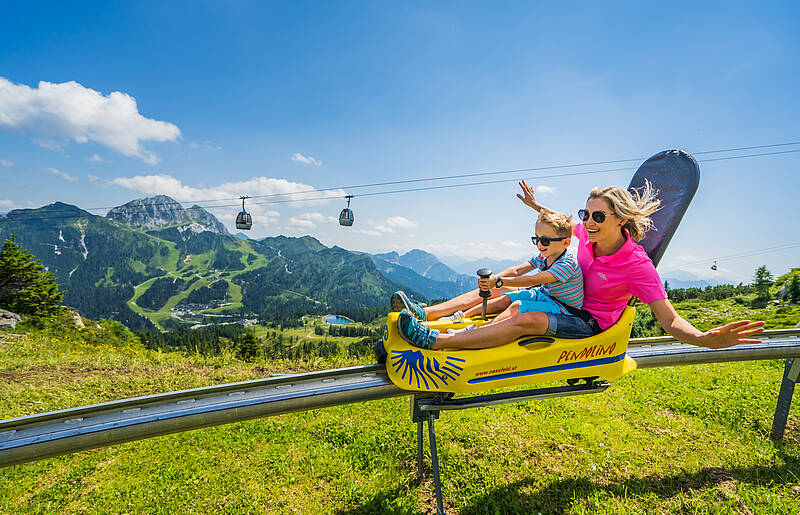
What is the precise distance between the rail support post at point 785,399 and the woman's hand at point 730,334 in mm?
2640

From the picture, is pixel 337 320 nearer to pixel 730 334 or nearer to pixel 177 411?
pixel 177 411

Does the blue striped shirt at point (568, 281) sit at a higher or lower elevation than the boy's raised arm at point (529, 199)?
lower

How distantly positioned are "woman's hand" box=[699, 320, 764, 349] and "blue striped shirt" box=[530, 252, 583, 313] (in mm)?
860

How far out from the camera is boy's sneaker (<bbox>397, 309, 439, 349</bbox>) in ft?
8.46

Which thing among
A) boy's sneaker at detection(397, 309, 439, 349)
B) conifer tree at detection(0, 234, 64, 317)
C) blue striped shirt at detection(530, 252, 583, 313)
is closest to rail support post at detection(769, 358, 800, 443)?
blue striped shirt at detection(530, 252, 583, 313)

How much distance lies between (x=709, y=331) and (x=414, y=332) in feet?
7.14

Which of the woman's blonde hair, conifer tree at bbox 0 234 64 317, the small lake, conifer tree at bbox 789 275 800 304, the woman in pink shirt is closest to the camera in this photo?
the woman in pink shirt

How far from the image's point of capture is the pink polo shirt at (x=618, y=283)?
280 centimetres

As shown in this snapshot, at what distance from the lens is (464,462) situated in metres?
3.87

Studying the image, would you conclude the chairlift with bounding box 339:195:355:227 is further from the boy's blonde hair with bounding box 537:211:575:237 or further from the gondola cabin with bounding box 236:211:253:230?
the boy's blonde hair with bounding box 537:211:575:237

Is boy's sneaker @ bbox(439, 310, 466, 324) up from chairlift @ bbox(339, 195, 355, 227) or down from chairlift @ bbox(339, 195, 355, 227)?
down

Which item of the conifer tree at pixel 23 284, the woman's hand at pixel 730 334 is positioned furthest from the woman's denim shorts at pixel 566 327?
the conifer tree at pixel 23 284

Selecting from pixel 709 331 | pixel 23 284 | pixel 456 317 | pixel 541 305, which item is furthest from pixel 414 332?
pixel 23 284

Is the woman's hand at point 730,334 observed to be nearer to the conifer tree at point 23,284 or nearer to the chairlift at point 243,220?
the chairlift at point 243,220
